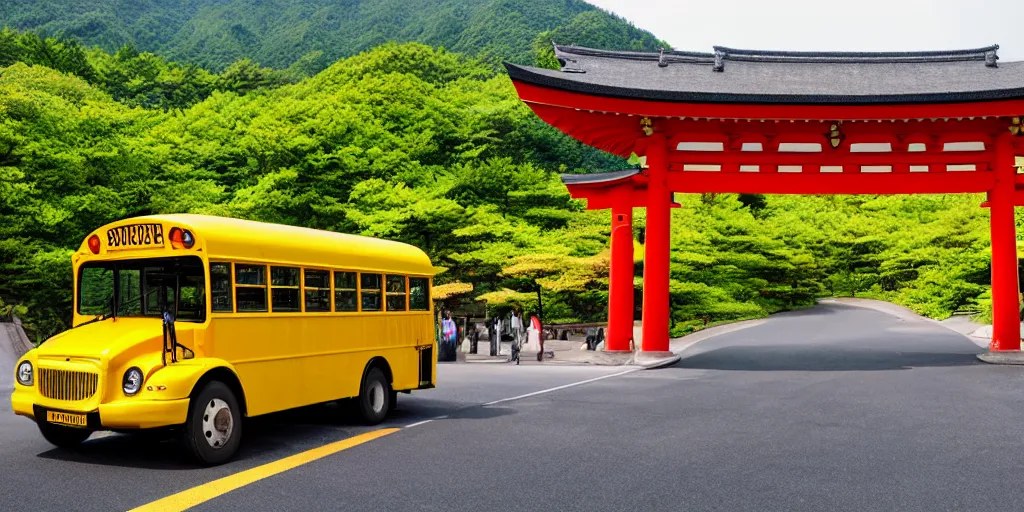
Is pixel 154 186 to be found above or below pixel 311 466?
above

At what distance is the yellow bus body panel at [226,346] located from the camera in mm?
7484

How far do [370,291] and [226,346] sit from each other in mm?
2866

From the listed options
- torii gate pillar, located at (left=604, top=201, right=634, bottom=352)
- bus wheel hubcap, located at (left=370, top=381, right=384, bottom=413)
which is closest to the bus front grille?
bus wheel hubcap, located at (left=370, top=381, right=384, bottom=413)

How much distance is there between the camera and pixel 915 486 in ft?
22.9

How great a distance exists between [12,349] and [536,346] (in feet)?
47.3

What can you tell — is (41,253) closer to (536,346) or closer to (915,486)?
(536,346)

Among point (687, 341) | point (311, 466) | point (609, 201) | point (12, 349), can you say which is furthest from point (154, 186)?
point (311, 466)

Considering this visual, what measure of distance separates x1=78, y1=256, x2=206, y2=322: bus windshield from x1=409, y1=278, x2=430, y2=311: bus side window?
4103 mm

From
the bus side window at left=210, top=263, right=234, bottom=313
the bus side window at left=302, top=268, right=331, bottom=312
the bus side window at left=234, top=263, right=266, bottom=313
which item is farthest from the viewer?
the bus side window at left=302, top=268, right=331, bottom=312

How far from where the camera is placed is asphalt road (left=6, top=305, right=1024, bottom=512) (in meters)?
6.53

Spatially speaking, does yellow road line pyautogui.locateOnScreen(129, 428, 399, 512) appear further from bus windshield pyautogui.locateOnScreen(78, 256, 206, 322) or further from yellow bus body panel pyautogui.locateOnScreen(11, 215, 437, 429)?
bus windshield pyautogui.locateOnScreen(78, 256, 206, 322)

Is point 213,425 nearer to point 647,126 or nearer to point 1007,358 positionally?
point 647,126

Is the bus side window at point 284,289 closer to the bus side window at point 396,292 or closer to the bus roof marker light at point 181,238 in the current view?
the bus roof marker light at point 181,238

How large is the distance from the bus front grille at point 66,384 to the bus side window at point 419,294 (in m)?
5.04
